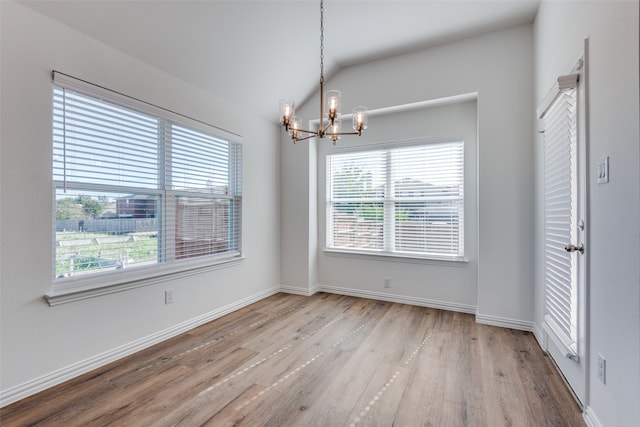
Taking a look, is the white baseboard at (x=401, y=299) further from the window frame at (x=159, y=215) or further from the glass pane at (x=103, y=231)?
the glass pane at (x=103, y=231)

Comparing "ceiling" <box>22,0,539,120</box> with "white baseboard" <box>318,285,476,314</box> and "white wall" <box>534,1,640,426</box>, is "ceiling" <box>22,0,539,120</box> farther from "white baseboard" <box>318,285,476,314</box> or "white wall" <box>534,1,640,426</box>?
"white baseboard" <box>318,285,476,314</box>

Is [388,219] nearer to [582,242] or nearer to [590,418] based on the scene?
[582,242]

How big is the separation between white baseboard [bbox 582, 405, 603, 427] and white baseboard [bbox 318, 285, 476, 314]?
184cm

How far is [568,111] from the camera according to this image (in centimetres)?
202

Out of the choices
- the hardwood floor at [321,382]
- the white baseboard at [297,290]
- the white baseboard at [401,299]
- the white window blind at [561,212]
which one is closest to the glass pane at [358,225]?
the white baseboard at [401,299]

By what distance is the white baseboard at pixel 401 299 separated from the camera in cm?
358

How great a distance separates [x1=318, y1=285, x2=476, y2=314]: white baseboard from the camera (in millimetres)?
3579

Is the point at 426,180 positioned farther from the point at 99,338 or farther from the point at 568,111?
the point at 99,338

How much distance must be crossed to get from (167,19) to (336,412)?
3.14 meters

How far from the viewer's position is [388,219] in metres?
4.06

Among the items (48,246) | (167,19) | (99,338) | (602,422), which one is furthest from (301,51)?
(602,422)

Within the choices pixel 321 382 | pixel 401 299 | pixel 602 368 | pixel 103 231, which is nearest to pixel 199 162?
pixel 103 231

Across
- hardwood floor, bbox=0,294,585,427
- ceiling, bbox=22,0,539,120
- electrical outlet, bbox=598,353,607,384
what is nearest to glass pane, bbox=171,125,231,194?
ceiling, bbox=22,0,539,120

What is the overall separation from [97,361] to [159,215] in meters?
1.24
